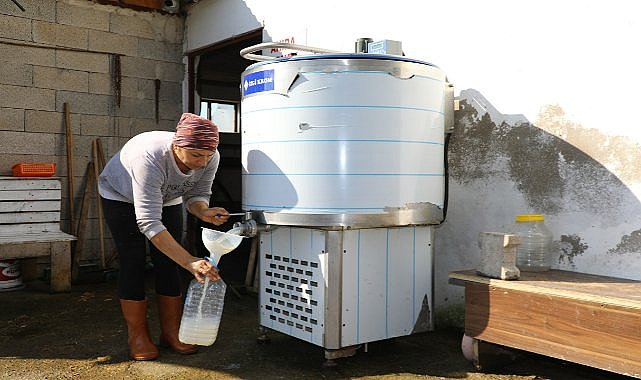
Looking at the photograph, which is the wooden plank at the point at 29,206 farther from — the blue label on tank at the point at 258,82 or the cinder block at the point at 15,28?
the blue label on tank at the point at 258,82

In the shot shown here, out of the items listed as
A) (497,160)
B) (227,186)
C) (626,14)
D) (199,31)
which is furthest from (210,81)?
(626,14)

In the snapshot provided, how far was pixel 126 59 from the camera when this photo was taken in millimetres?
4875

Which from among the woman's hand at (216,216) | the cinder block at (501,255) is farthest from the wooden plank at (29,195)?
the cinder block at (501,255)

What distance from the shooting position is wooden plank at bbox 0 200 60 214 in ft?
13.3

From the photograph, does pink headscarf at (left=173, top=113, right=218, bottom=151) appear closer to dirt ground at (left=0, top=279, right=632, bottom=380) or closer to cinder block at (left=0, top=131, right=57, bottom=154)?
dirt ground at (left=0, top=279, right=632, bottom=380)

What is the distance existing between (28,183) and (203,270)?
8.65ft

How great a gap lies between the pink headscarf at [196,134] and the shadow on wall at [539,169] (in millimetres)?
1292

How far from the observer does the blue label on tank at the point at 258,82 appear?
2381 millimetres

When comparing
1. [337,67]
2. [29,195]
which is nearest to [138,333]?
[337,67]

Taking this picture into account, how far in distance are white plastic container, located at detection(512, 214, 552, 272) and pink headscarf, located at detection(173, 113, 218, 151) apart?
1.31 meters

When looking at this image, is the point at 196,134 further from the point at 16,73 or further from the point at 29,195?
the point at 16,73

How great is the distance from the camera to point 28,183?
417cm

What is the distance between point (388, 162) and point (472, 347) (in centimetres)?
82

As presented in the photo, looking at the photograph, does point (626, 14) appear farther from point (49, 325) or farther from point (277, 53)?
point (49, 325)
